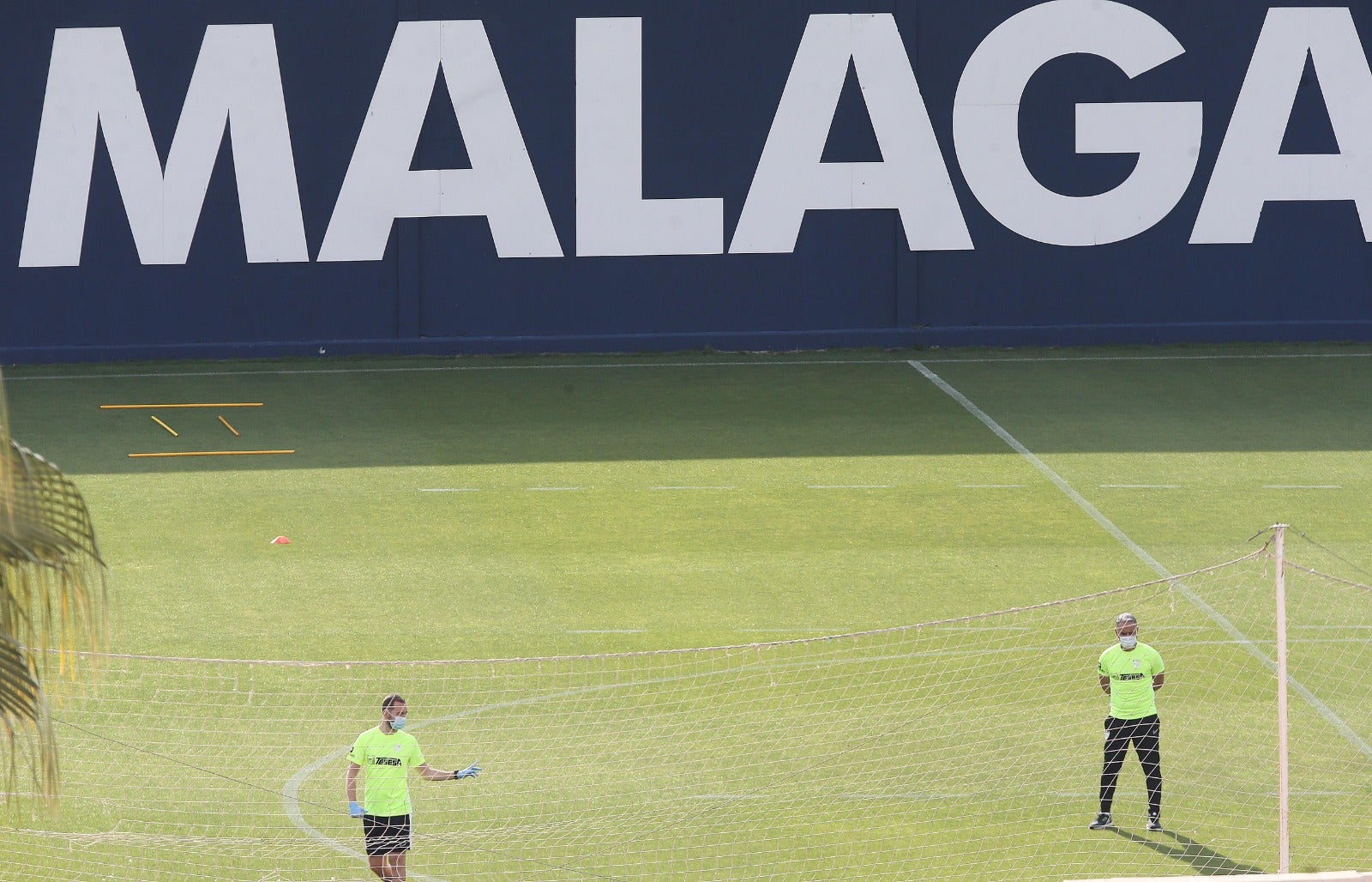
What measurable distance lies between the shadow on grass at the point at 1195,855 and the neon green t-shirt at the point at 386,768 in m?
5.04

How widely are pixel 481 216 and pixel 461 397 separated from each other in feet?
9.14

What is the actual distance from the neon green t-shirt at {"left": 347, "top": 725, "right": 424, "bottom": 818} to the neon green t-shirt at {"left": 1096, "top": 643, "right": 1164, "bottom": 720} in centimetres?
499

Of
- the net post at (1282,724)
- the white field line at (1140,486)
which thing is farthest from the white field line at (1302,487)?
the net post at (1282,724)

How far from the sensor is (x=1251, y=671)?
16.3 metres

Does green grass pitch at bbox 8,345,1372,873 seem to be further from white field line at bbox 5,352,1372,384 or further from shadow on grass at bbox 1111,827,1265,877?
shadow on grass at bbox 1111,827,1265,877

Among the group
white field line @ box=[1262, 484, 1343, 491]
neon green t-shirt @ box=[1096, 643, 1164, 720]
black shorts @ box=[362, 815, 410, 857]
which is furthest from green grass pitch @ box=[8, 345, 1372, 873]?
black shorts @ box=[362, 815, 410, 857]

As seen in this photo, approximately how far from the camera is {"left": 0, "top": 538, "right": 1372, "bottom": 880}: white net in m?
13.0

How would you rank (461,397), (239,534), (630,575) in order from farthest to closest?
(461,397) < (239,534) < (630,575)

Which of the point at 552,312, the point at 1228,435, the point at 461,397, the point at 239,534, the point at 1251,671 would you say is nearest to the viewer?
the point at 1251,671

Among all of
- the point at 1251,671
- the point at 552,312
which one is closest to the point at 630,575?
the point at 1251,671

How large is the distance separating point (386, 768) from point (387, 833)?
427 mm

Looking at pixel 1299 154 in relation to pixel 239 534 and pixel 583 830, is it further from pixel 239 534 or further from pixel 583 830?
pixel 583 830

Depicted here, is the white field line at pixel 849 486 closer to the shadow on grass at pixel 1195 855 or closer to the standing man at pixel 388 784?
the shadow on grass at pixel 1195 855

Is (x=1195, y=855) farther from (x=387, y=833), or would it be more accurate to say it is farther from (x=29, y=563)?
(x=29, y=563)
